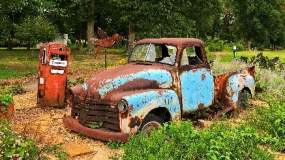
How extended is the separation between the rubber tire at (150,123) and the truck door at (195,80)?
3.20 feet

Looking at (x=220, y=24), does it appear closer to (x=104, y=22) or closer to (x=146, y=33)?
(x=104, y=22)

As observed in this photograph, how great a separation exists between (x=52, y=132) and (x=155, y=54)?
2513mm

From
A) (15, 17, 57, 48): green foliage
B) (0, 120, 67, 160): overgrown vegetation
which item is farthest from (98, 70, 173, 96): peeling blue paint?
(15, 17, 57, 48): green foliage

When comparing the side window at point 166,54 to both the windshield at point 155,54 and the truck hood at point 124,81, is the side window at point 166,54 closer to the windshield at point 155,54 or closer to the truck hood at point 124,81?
the windshield at point 155,54

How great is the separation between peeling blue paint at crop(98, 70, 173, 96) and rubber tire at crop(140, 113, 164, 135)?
712mm

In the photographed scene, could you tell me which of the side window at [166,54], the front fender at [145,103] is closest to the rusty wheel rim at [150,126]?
the front fender at [145,103]

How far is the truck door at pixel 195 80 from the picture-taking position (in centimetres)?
995

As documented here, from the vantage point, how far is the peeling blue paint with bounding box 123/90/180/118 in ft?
27.9

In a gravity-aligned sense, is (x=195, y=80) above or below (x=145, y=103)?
above

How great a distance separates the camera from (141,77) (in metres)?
9.27

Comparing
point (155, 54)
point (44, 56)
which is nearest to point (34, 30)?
point (44, 56)

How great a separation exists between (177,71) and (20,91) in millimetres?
6125

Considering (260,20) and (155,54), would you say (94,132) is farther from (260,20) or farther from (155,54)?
(260,20)

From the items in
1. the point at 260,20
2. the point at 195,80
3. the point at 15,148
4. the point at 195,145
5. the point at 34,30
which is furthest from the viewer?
the point at 260,20
